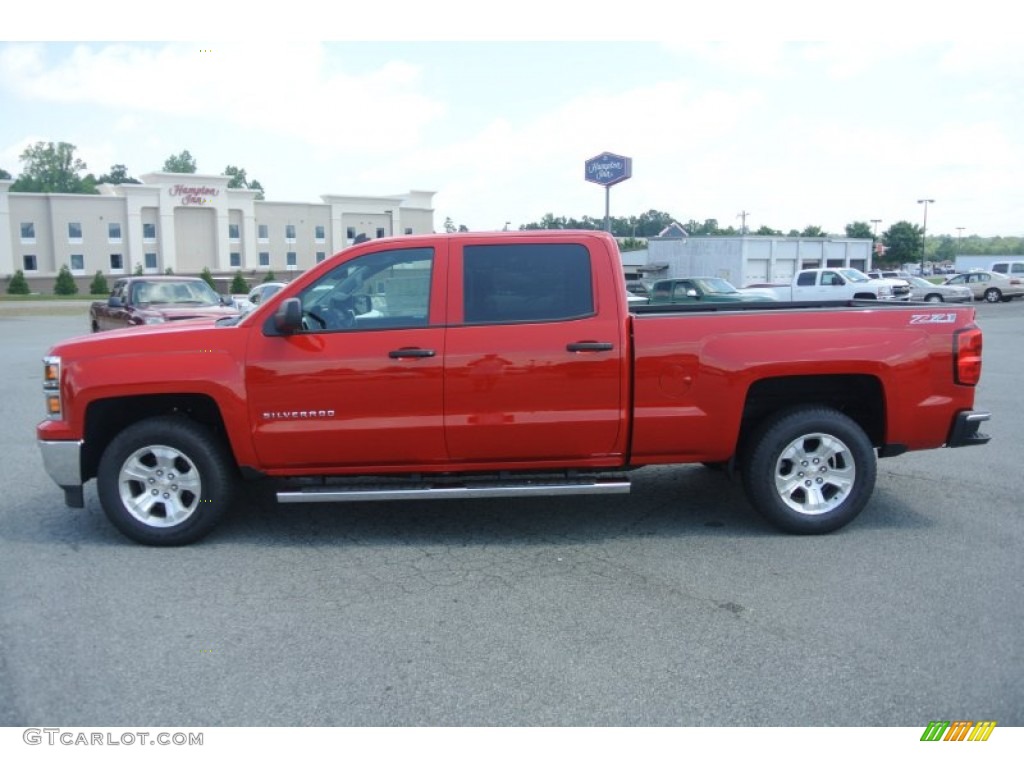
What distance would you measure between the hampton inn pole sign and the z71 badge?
20.4m

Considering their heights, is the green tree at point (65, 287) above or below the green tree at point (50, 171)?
below

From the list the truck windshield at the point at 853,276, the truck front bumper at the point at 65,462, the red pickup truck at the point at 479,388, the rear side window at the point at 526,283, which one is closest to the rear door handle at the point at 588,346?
the red pickup truck at the point at 479,388

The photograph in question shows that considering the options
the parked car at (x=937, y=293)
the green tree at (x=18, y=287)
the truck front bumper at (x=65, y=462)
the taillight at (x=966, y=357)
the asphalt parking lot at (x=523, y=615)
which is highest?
the taillight at (x=966, y=357)

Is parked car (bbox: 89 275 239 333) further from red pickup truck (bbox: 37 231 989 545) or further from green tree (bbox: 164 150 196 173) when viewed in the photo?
green tree (bbox: 164 150 196 173)

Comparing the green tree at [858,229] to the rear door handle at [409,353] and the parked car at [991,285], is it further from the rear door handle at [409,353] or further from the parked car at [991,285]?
the rear door handle at [409,353]

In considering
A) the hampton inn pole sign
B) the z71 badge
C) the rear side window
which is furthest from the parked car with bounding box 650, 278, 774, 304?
the rear side window

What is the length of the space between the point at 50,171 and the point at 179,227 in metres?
59.4

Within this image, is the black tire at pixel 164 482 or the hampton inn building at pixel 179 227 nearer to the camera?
the black tire at pixel 164 482

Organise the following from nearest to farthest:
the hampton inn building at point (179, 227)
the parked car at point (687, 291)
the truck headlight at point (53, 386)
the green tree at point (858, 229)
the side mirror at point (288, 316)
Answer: the side mirror at point (288, 316) < the truck headlight at point (53, 386) < the parked car at point (687, 291) < the hampton inn building at point (179, 227) < the green tree at point (858, 229)

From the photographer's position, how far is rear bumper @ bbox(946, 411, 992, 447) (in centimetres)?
570

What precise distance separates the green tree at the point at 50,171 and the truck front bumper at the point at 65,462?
130 metres

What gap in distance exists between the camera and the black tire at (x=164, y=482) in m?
5.53

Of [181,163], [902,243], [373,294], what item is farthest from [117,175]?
[373,294]

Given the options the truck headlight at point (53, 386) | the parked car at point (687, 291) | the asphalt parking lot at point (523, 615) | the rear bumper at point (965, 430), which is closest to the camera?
the asphalt parking lot at point (523, 615)
